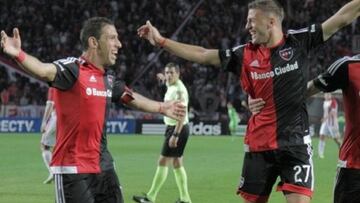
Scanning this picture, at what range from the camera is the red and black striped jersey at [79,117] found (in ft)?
22.0

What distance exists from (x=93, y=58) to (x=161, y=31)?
36.6 metres

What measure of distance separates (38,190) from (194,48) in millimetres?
7208

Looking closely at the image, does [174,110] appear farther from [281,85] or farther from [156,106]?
[281,85]

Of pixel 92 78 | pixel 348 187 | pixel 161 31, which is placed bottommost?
pixel 348 187

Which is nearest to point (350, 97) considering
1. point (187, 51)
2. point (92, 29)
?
point (187, 51)

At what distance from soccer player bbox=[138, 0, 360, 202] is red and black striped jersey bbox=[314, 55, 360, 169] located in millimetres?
534

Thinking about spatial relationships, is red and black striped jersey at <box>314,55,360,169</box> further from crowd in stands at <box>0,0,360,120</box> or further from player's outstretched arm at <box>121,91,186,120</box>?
crowd in stands at <box>0,0,360,120</box>

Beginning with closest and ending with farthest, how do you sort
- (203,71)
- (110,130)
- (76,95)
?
(76,95) → (110,130) → (203,71)

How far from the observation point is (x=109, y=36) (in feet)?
23.1

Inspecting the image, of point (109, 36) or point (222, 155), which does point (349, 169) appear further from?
point (222, 155)

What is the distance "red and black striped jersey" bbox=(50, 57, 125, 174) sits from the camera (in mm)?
6691

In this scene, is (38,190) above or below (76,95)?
below

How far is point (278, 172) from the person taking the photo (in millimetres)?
7582

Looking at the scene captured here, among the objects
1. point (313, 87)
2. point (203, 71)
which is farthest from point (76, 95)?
point (203, 71)
